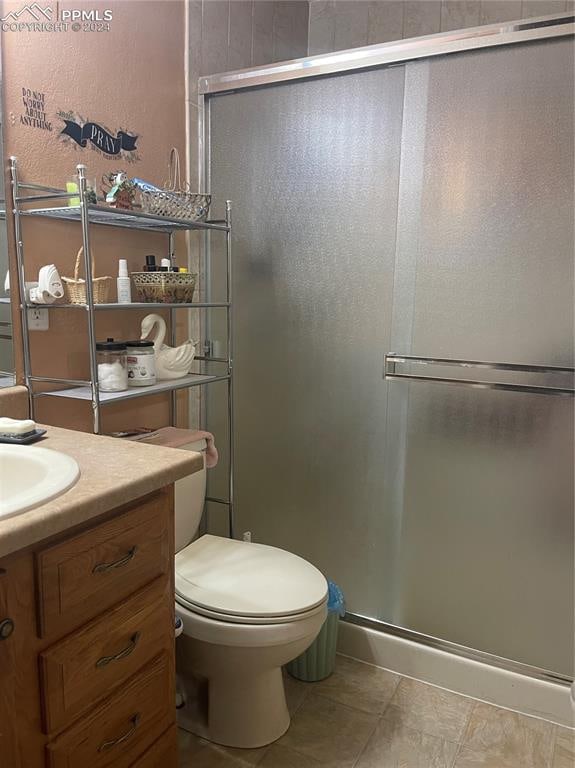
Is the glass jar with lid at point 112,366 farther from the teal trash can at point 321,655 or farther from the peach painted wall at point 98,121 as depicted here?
the teal trash can at point 321,655

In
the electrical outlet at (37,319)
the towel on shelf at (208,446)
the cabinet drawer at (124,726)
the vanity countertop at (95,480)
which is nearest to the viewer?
the vanity countertop at (95,480)

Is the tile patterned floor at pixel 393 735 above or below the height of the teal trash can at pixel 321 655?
below

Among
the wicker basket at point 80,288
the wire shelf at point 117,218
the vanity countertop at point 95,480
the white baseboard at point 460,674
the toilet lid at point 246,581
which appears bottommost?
the white baseboard at point 460,674

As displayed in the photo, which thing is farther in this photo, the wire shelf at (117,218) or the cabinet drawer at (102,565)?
the wire shelf at (117,218)

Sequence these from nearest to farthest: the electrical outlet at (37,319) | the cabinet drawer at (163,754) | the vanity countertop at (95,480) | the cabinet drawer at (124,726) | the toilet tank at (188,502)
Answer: the vanity countertop at (95,480)
the cabinet drawer at (124,726)
the cabinet drawer at (163,754)
the electrical outlet at (37,319)
the toilet tank at (188,502)

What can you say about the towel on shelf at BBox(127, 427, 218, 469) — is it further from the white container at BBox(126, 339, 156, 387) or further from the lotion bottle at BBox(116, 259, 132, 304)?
the lotion bottle at BBox(116, 259, 132, 304)

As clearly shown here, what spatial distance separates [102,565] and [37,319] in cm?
77

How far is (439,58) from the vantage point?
1685 mm

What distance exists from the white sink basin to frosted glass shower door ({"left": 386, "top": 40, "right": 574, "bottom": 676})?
1049mm

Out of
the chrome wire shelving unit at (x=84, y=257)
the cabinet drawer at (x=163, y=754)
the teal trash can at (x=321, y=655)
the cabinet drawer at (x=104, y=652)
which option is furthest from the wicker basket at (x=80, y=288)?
the teal trash can at (x=321, y=655)

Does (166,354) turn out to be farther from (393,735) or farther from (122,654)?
(393,735)

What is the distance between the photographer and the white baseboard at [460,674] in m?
1.75

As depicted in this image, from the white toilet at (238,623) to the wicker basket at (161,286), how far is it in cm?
43

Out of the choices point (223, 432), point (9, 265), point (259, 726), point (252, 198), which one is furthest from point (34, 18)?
point (259, 726)
